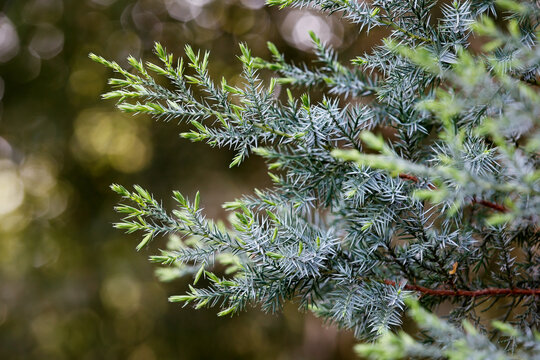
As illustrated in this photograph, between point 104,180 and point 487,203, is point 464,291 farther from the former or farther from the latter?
point 104,180

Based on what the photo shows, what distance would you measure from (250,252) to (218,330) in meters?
3.40

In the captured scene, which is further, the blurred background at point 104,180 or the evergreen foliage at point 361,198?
the blurred background at point 104,180

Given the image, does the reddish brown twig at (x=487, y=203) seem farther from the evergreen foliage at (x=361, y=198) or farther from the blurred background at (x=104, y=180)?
the blurred background at (x=104, y=180)

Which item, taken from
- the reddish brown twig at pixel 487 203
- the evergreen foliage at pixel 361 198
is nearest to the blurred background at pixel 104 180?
the evergreen foliage at pixel 361 198

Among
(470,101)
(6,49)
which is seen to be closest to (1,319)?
(6,49)

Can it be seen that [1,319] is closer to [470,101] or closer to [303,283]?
[303,283]

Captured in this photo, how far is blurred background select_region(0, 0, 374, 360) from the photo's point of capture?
12.9ft

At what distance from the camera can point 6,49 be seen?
13.1 feet

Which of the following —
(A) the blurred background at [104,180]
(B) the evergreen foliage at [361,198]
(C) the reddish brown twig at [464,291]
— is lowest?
(A) the blurred background at [104,180]

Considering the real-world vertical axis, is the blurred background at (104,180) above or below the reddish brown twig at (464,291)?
below

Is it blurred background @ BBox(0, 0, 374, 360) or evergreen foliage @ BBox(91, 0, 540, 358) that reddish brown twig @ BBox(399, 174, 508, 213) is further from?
blurred background @ BBox(0, 0, 374, 360)

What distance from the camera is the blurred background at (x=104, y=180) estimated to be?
392cm

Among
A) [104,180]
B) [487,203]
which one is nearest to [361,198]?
[487,203]

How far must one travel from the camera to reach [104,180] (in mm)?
4172
